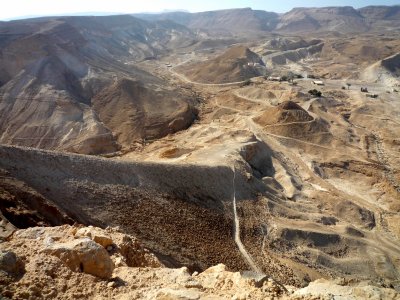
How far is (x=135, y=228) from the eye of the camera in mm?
16766

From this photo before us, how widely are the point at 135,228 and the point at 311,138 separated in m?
25.3

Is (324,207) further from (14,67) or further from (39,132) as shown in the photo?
(14,67)

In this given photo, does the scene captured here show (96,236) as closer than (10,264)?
No

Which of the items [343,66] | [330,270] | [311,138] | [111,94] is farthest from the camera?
[343,66]

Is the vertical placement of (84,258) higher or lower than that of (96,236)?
higher

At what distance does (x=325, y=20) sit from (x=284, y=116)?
154062mm

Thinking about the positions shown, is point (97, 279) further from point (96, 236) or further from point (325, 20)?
point (325, 20)

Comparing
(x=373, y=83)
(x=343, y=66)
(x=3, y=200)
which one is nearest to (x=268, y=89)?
(x=373, y=83)

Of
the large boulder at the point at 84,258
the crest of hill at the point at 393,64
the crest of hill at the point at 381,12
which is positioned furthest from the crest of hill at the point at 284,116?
the crest of hill at the point at 381,12

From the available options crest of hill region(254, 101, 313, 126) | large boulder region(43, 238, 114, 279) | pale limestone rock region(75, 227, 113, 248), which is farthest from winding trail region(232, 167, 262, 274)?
crest of hill region(254, 101, 313, 126)

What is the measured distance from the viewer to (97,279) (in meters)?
9.55

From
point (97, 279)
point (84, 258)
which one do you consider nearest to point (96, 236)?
point (84, 258)

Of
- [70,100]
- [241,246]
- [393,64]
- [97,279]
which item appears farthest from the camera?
[393,64]

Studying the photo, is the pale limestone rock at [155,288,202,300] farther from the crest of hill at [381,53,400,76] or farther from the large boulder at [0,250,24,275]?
the crest of hill at [381,53,400,76]
